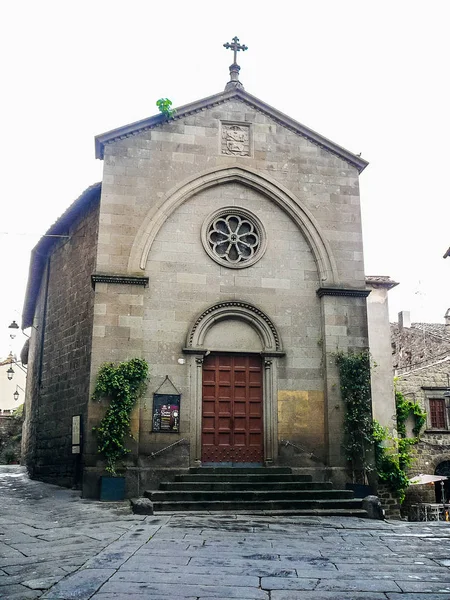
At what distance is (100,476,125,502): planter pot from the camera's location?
41.5ft

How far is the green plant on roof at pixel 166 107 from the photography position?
49.7 feet

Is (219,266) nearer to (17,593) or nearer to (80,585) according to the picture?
(80,585)

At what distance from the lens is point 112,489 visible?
12.7 m

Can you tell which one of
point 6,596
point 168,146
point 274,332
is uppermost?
point 168,146

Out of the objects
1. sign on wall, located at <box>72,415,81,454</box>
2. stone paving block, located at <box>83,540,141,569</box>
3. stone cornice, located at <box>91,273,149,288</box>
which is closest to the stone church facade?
stone cornice, located at <box>91,273,149,288</box>

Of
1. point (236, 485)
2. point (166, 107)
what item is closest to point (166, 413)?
point (236, 485)

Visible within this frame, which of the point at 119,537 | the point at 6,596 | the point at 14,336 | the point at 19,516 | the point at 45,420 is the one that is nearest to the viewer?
the point at 6,596

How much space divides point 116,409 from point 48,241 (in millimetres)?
8308

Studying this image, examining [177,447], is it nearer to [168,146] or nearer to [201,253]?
[201,253]

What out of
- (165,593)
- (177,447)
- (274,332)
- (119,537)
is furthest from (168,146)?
(165,593)

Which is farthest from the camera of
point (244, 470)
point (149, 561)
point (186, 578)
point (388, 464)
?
point (388, 464)

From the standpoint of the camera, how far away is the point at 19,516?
10.7 meters

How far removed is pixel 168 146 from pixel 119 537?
9.70 meters

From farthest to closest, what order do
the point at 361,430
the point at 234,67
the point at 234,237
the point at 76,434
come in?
the point at 234,67 < the point at 234,237 < the point at 76,434 < the point at 361,430
